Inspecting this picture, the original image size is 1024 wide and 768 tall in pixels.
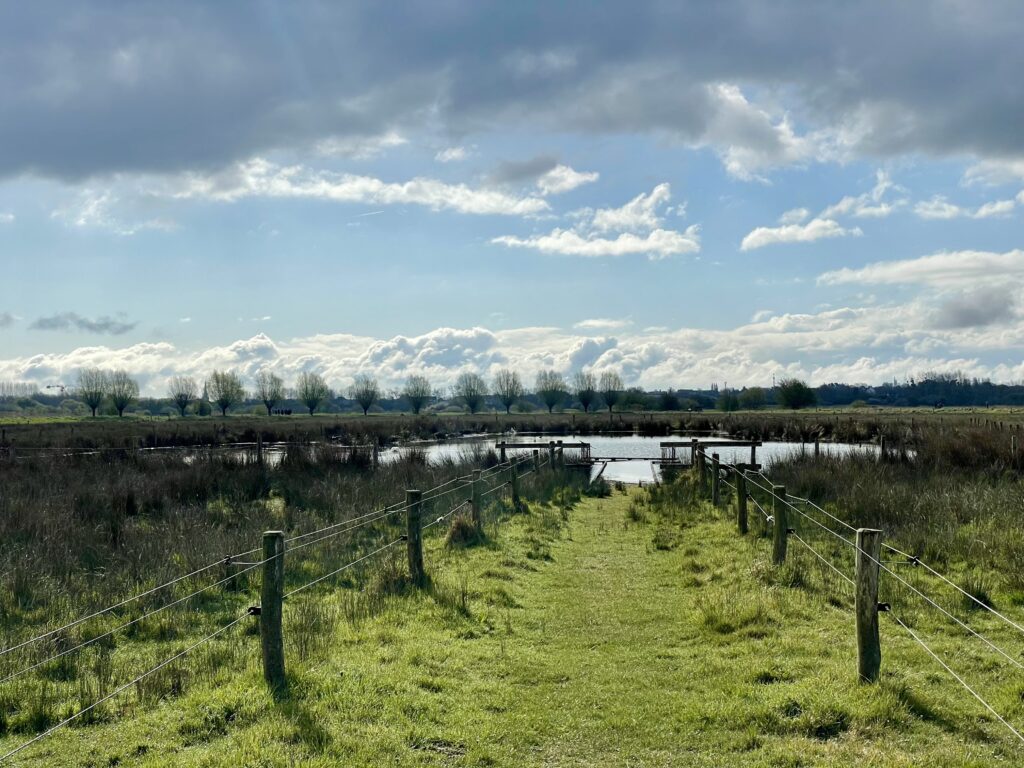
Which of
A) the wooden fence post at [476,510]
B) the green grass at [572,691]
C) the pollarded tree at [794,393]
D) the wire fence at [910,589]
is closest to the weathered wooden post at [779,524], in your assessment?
the wire fence at [910,589]

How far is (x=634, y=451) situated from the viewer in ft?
133

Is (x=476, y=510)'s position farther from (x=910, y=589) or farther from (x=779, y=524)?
(x=910, y=589)

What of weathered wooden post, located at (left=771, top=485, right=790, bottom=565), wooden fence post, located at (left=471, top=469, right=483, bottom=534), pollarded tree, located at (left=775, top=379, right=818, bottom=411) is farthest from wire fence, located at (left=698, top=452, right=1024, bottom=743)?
pollarded tree, located at (left=775, top=379, right=818, bottom=411)

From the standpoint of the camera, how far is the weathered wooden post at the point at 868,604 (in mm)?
6547

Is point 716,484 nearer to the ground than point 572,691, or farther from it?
farther from it

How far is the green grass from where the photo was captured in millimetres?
5695

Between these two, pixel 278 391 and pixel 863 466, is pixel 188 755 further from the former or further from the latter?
pixel 278 391

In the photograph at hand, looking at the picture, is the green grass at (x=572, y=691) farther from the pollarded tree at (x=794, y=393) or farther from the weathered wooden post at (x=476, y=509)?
the pollarded tree at (x=794, y=393)

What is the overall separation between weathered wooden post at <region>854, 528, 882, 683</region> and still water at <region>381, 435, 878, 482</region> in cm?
1490

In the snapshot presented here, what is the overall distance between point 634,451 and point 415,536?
30966mm

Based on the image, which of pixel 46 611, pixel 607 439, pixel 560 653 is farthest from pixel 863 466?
pixel 607 439

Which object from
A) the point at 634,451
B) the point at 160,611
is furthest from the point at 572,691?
the point at 634,451

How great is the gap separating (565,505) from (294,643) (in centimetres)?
1199

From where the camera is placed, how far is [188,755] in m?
5.58
